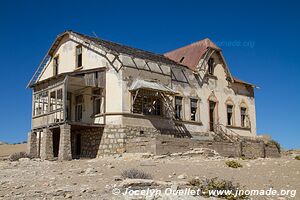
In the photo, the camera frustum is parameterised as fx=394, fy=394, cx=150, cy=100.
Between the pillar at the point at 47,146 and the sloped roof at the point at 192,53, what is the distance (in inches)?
484

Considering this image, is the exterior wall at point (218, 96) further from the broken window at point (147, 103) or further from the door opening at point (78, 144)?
the door opening at point (78, 144)

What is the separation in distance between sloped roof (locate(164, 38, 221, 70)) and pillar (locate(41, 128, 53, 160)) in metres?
12.3

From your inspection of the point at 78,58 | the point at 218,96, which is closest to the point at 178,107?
the point at 218,96

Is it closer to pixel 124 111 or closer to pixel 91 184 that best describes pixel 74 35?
pixel 124 111

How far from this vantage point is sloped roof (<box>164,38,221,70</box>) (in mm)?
31344

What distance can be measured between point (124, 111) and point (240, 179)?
11752 mm

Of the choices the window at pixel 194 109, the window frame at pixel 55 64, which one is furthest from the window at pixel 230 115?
the window frame at pixel 55 64

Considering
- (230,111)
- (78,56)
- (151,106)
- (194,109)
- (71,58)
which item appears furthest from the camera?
(230,111)

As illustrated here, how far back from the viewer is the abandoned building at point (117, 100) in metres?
24.1

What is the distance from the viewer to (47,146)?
23.3 m

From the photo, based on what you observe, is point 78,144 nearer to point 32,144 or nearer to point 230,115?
point 32,144

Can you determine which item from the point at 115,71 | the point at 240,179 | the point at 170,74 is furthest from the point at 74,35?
the point at 240,179

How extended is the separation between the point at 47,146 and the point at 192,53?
15.0m

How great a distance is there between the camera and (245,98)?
1352 inches
